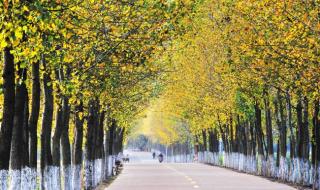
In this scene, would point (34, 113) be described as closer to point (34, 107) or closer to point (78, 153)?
point (34, 107)

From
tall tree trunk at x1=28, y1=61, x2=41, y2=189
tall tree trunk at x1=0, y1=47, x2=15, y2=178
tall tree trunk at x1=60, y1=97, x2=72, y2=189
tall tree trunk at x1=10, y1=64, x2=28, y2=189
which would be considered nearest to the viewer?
tall tree trunk at x1=0, y1=47, x2=15, y2=178

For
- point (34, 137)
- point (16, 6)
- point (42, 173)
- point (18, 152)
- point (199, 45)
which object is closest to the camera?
point (16, 6)

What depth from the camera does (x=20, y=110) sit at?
21000 mm

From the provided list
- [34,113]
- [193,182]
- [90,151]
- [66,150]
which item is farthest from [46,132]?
[193,182]

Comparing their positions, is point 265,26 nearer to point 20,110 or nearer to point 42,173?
point 42,173

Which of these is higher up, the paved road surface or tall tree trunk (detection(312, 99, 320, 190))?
tall tree trunk (detection(312, 99, 320, 190))

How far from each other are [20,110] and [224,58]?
36275 mm

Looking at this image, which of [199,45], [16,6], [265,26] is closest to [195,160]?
[199,45]

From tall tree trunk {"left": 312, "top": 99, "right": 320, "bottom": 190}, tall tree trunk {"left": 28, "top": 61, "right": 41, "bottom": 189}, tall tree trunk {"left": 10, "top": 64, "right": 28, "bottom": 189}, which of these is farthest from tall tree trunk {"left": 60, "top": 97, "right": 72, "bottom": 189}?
tall tree trunk {"left": 312, "top": 99, "right": 320, "bottom": 190}

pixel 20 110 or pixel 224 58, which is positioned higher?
pixel 224 58

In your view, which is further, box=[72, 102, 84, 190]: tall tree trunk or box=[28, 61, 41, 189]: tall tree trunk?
box=[72, 102, 84, 190]: tall tree trunk

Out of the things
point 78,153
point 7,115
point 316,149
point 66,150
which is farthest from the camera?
point 316,149

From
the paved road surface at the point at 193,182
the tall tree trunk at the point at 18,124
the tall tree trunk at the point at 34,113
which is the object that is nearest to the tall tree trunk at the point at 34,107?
the tall tree trunk at the point at 34,113

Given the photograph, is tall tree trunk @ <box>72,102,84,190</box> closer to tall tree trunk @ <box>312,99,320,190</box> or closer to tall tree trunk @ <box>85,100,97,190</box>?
tall tree trunk @ <box>85,100,97,190</box>
